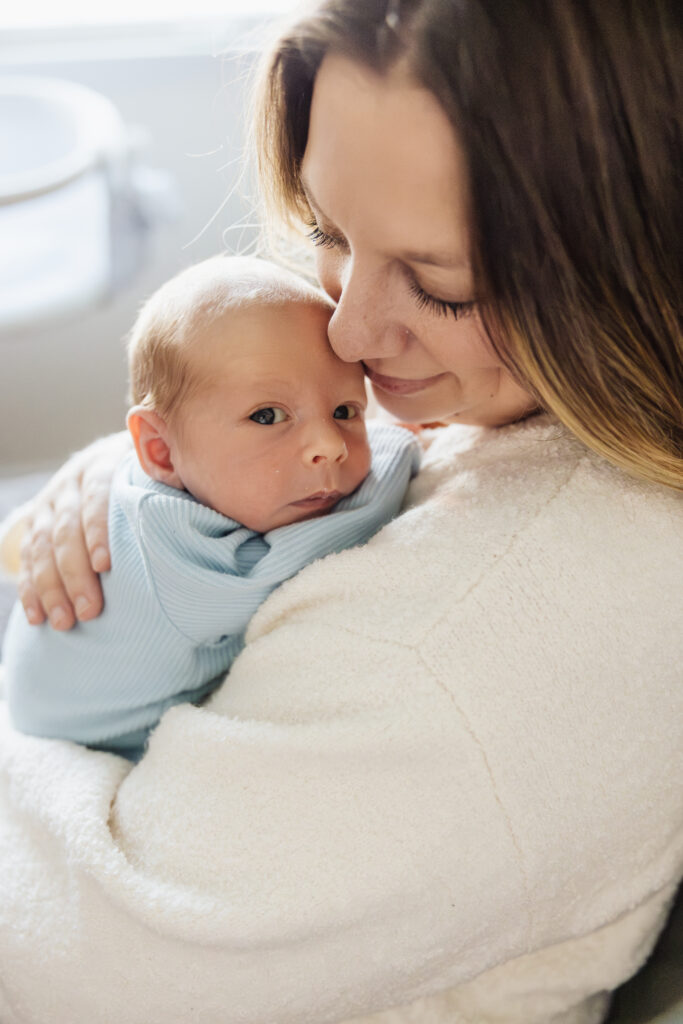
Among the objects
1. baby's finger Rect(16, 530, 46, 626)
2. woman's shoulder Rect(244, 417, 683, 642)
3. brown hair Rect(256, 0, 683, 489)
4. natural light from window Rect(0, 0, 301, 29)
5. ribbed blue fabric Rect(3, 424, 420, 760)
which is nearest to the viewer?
brown hair Rect(256, 0, 683, 489)

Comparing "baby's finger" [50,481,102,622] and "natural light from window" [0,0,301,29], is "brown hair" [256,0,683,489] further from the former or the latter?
"natural light from window" [0,0,301,29]

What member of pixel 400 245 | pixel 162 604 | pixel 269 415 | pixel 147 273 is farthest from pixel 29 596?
pixel 147 273

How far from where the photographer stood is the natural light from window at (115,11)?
223cm

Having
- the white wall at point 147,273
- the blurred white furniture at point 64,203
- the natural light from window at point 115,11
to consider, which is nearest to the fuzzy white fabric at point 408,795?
the blurred white furniture at point 64,203

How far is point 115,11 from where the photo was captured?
7.41 feet

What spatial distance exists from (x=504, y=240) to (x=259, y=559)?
386 mm

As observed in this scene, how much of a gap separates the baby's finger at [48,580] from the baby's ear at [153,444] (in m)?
0.15

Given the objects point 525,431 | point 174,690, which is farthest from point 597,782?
point 174,690

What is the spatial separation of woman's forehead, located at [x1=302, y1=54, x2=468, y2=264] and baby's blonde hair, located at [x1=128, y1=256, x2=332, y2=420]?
0.17 meters

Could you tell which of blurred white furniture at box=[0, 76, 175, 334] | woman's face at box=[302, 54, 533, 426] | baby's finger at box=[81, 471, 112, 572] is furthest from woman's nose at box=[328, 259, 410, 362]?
blurred white furniture at box=[0, 76, 175, 334]

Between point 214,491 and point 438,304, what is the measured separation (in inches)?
11.5

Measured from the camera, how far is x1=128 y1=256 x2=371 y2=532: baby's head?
91 cm

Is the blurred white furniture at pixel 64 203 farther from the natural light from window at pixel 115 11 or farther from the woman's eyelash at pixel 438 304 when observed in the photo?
the woman's eyelash at pixel 438 304

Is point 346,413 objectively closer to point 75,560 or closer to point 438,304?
point 438,304
